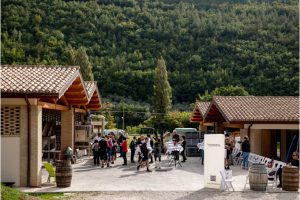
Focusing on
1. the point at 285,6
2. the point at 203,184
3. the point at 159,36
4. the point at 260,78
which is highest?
the point at 285,6

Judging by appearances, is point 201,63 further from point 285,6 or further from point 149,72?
point 285,6

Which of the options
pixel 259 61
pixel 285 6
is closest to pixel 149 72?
pixel 259 61

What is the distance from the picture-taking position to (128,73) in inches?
3231

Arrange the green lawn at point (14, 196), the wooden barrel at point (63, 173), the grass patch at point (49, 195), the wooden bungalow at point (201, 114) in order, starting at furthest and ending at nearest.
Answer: the wooden bungalow at point (201, 114)
the wooden barrel at point (63, 173)
the grass patch at point (49, 195)
the green lawn at point (14, 196)

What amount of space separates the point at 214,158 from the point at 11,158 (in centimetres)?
617

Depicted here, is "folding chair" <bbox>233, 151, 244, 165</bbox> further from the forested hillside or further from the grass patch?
the forested hillside

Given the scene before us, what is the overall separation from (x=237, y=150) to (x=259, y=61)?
170 ft

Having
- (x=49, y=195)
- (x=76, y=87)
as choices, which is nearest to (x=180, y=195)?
(x=49, y=195)

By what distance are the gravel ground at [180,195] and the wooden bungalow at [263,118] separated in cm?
→ 835

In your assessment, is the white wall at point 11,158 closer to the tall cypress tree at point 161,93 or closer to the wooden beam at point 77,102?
the wooden beam at point 77,102

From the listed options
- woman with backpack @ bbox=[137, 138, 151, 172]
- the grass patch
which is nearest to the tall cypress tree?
woman with backpack @ bbox=[137, 138, 151, 172]

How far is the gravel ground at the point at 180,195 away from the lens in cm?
1307

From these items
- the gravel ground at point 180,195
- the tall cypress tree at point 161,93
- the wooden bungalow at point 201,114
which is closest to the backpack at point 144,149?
the gravel ground at point 180,195

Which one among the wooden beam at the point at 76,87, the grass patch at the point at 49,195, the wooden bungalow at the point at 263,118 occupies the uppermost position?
the wooden beam at the point at 76,87
